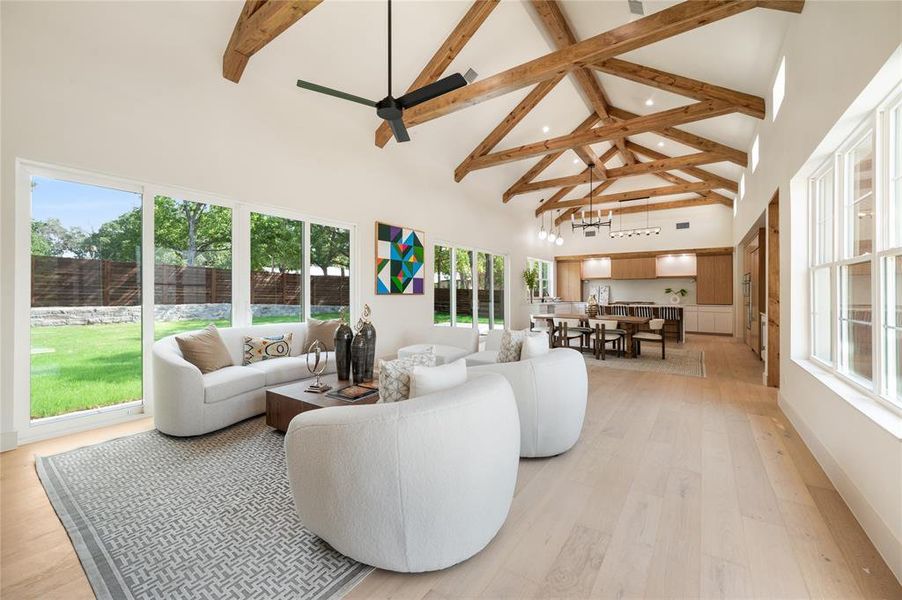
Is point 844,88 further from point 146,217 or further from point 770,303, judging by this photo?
point 146,217

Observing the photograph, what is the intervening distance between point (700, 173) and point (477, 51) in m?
6.11

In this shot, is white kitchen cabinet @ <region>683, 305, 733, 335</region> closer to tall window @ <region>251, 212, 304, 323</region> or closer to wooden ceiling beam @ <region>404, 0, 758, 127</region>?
wooden ceiling beam @ <region>404, 0, 758, 127</region>

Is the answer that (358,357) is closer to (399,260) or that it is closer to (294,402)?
(294,402)

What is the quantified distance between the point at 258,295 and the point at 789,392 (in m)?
5.74

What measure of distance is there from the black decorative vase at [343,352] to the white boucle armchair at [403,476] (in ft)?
5.38

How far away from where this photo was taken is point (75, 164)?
3.13 m

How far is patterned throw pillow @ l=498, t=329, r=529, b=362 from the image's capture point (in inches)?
121

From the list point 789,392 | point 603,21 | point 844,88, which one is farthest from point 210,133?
point 789,392

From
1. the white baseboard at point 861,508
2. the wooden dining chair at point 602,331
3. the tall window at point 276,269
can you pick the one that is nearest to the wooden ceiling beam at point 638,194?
the wooden dining chair at point 602,331

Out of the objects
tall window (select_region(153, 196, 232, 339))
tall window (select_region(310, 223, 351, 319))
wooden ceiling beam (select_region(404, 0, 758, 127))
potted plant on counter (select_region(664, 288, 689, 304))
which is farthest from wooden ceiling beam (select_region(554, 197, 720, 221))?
tall window (select_region(153, 196, 232, 339))

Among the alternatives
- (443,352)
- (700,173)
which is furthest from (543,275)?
(443,352)

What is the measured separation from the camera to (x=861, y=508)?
6.36 ft

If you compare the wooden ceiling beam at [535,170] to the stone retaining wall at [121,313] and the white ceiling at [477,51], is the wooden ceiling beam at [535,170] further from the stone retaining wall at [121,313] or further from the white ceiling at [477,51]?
the stone retaining wall at [121,313]

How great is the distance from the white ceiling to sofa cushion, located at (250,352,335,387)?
9.68 ft
